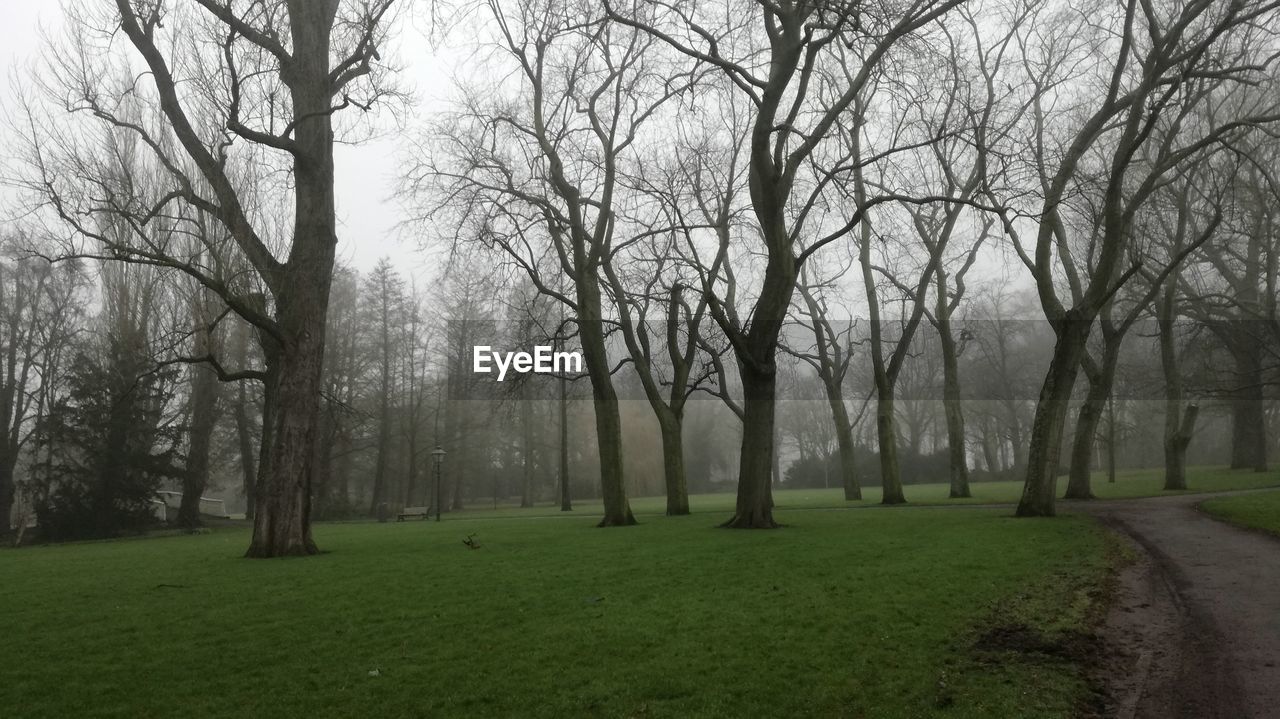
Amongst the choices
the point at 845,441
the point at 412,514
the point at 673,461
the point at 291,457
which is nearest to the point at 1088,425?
the point at 845,441

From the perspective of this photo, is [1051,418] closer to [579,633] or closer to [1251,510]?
[1251,510]

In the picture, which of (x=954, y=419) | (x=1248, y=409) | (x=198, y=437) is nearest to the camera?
(x=954, y=419)

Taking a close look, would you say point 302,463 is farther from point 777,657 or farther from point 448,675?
point 777,657

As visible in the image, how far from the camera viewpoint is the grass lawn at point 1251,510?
13.8m

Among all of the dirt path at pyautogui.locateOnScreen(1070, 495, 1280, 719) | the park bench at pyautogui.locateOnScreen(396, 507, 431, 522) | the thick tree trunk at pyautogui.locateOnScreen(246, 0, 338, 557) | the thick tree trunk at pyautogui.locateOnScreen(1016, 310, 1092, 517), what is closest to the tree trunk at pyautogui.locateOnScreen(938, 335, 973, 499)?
the thick tree trunk at pyautogui.locateOnScreen(1016, 310, 1092, 517)

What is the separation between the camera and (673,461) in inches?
1009

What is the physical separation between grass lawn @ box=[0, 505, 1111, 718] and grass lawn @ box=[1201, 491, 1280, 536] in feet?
8.00

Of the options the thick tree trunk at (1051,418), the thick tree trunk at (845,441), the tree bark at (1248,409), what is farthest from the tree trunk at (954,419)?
the thick tree trunk at (1051,418)

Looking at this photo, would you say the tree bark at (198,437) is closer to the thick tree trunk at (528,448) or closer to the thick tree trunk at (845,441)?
the thick tree trunk at (528,448)

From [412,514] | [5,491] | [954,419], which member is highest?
[954,419]

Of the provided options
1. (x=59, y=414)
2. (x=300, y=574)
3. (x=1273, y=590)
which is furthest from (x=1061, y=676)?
(x=59, y=414)

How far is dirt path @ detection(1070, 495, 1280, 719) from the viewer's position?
5363 millimetres

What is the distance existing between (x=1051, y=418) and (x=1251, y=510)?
11.8 ft

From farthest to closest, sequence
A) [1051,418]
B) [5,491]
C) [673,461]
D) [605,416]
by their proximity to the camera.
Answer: [5,491]
[673,461]
[605,416]
[1051,418]
